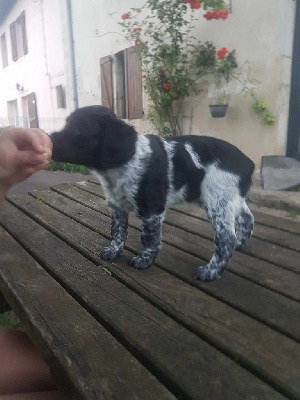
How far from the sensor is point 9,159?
1.12m

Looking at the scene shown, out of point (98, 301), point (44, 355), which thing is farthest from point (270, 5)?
point (44, 355)

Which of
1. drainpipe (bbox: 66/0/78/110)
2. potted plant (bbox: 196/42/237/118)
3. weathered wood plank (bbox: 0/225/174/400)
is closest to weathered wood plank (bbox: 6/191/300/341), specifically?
weathered wood plank (bbox: 0/225/174/400)

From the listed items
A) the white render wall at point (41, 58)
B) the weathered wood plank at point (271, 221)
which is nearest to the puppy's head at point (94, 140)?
the weathered wood plank at point (271, 221)

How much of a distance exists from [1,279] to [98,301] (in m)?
0.54

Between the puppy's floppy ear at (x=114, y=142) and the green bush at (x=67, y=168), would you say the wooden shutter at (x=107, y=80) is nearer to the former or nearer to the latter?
the green bush at (x=67, y=168)

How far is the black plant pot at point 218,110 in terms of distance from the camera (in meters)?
4.89

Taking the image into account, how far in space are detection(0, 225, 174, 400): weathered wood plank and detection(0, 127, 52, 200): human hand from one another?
1.77ft

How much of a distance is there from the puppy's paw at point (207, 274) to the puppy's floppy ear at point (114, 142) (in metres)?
0.59

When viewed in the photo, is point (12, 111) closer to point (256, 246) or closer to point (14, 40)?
point (14, 40)

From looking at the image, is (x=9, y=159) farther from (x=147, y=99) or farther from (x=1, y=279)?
(x=147, y=99)

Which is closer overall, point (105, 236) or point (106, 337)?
point (106, 337)

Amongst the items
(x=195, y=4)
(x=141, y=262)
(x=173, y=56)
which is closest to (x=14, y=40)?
(x=173, y=56)

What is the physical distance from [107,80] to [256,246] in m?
A: 6.58

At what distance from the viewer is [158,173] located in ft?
5.44
